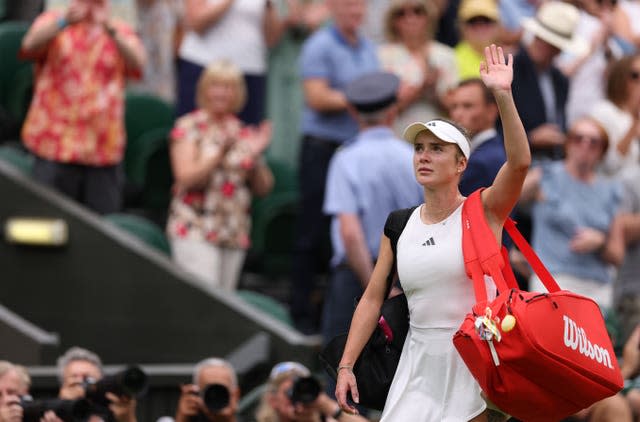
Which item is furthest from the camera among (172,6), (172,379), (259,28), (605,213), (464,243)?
(172,6)

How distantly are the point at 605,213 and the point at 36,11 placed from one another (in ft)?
13.4

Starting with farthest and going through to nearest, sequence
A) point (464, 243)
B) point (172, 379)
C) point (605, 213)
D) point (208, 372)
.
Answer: point (605, 213)
point (172, 379)
point (208, 372)
point (464, 243)

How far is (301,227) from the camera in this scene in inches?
397

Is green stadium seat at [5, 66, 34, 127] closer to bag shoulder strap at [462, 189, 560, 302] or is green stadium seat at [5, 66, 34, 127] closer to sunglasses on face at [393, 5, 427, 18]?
sunglasses on face at [393, 5, 427, 18]

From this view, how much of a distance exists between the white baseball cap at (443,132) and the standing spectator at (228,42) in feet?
15.4

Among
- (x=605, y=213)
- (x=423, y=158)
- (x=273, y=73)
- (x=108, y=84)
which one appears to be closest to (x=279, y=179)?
(x=273, y=73)

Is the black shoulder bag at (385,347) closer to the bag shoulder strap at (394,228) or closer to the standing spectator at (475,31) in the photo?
the bag shoulder strap at (394,228)

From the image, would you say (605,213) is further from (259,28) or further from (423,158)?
(423,158)

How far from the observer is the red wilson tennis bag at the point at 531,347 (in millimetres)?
5555

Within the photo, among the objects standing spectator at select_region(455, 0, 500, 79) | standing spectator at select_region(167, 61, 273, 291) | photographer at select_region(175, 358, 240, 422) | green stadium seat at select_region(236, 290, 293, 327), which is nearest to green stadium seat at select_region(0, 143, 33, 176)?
standing spectator at select_region(167, 61, 273, 291)

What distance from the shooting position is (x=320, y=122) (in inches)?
399

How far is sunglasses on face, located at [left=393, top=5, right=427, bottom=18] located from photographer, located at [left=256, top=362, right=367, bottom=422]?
3.02m

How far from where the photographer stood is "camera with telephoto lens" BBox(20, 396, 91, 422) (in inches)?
278

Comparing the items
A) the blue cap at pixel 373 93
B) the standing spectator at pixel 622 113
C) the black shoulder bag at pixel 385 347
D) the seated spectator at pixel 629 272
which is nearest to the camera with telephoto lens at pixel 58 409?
the black shoulder bag at pixel 385 347
